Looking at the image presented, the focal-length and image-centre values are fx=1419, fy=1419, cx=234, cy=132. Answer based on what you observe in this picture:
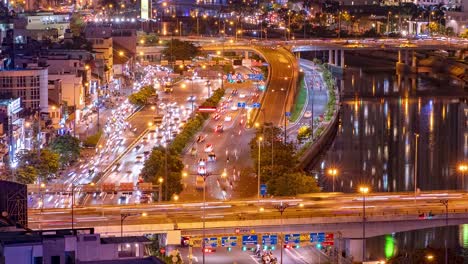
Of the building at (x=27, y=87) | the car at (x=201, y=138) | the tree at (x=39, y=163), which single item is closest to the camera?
the tree at (x=39, y=163)

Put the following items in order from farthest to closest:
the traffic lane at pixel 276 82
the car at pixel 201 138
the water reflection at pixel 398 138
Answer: the traffic lane at pixel 276 82 → the car at pixel 201 138 → the water reflection at pixel 398 138

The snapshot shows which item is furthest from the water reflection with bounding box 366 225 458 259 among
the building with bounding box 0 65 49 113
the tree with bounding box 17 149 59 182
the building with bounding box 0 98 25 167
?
the building with bounding box 0 65 49 113

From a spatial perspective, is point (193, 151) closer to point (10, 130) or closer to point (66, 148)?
point (66, 148)

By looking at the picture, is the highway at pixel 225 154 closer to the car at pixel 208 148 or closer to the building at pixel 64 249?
the car at pixel 208 148

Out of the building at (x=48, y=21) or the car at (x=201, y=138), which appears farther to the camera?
the building at (x=48, y=21)

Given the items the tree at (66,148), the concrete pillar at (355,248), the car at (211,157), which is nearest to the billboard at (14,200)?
the concrete pillar at (355,248)

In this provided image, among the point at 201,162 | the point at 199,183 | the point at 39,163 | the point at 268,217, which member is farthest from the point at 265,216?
the point at 201,162

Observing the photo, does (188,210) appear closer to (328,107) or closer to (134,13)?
(328,107)

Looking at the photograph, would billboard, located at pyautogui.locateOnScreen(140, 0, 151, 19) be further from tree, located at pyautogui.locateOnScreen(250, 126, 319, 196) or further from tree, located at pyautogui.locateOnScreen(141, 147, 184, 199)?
tree, located at pyautogui.locateOnScreen(141, 147, 184, 199)
